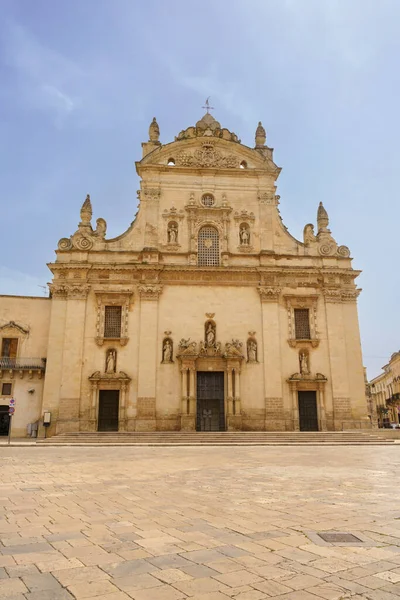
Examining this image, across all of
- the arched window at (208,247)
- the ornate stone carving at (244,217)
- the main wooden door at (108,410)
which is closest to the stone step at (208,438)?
the main wooden door at (108,410)

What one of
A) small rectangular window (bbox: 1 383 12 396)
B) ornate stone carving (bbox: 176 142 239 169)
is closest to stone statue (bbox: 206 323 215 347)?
ornate stone carving (bbox: 176 142 239 169)

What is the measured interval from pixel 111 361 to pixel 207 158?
1575 cm

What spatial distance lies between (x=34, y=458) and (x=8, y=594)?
13.3 meters

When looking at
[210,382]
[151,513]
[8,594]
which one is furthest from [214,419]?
[8,594]

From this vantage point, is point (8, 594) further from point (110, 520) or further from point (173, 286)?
point (173, 286)

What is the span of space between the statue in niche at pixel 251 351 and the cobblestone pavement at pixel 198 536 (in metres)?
17.9

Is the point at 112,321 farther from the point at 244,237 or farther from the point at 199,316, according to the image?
the point at 244,237

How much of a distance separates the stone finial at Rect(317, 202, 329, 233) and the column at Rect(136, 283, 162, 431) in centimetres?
1206

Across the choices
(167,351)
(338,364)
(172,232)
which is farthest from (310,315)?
(172,232)

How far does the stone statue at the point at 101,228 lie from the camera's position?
1221 inches

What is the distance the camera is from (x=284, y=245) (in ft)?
104

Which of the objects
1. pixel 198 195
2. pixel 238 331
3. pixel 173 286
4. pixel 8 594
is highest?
pixel 198 195

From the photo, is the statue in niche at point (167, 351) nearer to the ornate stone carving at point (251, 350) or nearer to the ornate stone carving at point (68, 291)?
the ornate stone carving at point (251, 350)

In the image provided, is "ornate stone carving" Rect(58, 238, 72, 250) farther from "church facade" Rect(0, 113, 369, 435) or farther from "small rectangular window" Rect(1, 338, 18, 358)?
"small rectangular window" Rect(1, 338, 18, 358)
